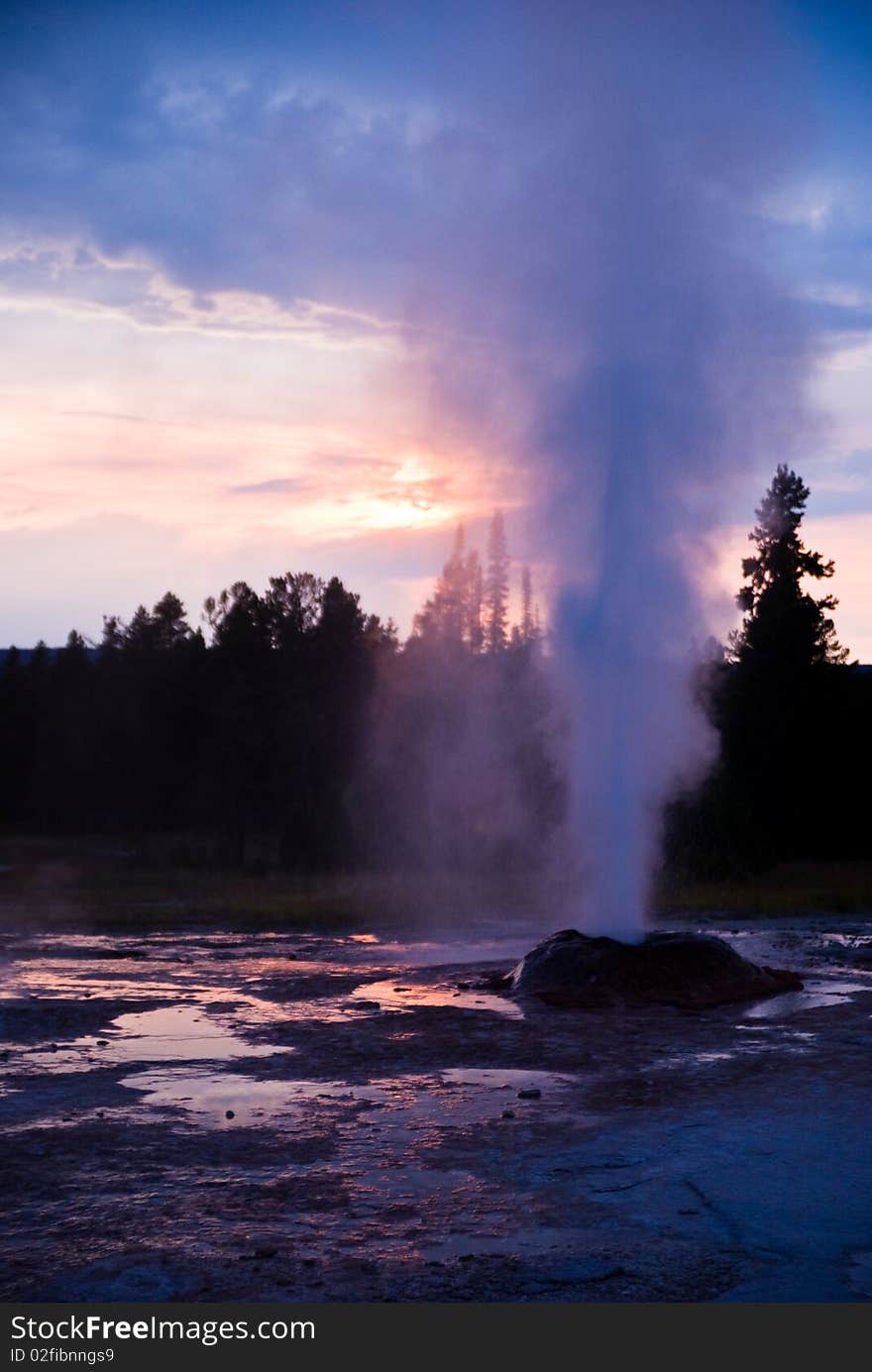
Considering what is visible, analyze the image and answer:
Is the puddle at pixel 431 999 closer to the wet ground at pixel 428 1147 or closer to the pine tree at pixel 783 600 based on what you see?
the wet ground at pixel 428 1147

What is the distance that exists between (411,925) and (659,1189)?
16.3 m

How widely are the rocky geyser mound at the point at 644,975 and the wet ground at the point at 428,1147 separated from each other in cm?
42

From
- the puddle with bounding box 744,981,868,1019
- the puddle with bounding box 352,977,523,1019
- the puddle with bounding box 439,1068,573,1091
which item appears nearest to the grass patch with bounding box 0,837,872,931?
the puddle with bounding box 352,977,523,1019

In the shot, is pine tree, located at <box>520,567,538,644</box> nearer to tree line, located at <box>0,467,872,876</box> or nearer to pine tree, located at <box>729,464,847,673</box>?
tree line, located at <box>0,467,872,876</box>

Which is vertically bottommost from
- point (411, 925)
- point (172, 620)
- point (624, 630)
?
point (411, 925)

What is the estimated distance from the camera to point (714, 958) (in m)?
14.1

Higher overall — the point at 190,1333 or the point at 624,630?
the point at 624,630

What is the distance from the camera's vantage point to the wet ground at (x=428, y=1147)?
18.1 feet

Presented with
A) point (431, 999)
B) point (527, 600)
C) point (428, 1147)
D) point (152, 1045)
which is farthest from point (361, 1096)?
point (527, 600)

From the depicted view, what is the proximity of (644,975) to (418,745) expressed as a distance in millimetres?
26158

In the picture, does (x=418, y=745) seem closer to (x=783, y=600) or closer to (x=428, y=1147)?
(x=783, y=600)

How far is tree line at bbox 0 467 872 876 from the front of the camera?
3566cm

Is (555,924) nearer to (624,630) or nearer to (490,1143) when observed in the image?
(624,630)

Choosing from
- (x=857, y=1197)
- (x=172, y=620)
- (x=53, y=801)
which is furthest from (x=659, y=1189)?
(x=172, y=620)
